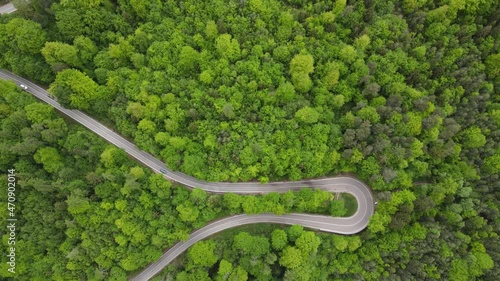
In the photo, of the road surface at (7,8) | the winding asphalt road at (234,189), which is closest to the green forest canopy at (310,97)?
the winding asphalt road at (234,189)

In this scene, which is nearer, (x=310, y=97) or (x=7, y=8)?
(x=310, y=97)

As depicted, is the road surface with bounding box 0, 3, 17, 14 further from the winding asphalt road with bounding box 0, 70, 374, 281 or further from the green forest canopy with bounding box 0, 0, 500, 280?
the winding asphalt road with bounding box 0, 70, 374, 281

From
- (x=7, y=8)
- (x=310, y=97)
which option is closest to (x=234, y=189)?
(x=310, y=97)

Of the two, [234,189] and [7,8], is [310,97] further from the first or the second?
[7,8]

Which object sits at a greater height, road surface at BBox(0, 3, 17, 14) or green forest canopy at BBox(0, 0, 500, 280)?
road surface at BBox(0, 3, 17, 14)

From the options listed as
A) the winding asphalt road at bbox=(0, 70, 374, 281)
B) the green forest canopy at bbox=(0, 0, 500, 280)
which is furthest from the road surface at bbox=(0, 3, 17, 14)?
the winding asphalt road at bbox=(0, 70, 374, 281)

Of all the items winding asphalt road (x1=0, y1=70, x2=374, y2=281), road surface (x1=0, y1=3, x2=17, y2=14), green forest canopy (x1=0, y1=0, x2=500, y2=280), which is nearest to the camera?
green forest canopy (x1=0, y1=0, x2=500, y2=280)

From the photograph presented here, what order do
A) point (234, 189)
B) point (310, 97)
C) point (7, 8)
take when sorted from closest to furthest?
point (234, 189) → point (310, 97) → point (7, 8)

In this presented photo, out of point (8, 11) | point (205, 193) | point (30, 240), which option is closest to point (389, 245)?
point (205, 193)
